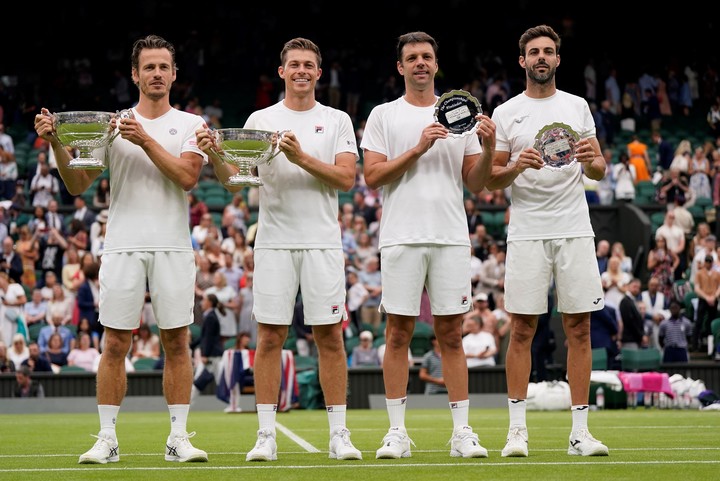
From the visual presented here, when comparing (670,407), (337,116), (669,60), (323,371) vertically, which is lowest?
(670,407)

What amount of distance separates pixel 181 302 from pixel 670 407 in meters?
10.8

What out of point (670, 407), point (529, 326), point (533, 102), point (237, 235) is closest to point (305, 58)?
point (533, 102)

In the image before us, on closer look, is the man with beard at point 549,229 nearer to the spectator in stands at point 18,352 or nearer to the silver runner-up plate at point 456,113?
the silver runner-up plate at point 456,113

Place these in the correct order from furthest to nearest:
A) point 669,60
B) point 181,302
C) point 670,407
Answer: point 669,60, point 670,407, point 181,302

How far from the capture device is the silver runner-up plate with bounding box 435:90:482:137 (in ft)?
25.7

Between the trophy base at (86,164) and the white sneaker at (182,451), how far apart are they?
66.0 inches

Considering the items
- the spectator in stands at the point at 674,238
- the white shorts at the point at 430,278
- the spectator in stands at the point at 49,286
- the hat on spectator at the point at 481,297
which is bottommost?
the hat on spectator at the point at 481,297

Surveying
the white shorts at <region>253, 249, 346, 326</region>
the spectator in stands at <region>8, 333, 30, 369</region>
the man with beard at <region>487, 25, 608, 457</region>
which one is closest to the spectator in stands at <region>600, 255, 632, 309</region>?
the spectator in stands at <region>8, 333, 30, 369</region>

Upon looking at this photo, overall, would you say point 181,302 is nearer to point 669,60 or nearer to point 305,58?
point 305,58

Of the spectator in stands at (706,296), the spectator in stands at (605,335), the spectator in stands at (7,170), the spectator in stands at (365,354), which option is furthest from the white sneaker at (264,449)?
the spectator in stands at (7,170)

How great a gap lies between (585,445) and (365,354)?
11297 mm

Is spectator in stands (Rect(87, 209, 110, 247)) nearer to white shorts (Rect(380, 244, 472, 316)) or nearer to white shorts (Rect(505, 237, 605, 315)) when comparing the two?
white shorts (Rect(380, 244, 472, 316))

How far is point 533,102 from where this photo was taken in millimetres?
8195

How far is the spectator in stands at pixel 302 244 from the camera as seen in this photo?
781 centimetres
